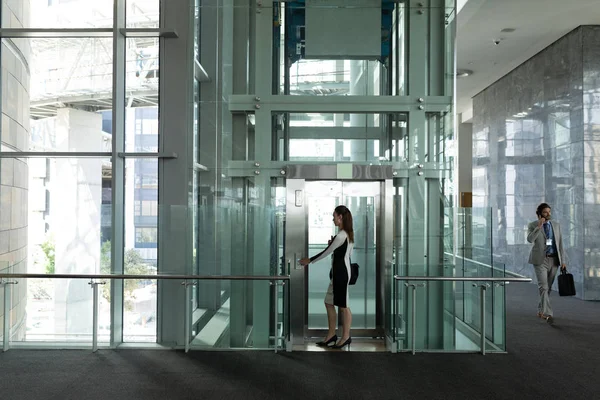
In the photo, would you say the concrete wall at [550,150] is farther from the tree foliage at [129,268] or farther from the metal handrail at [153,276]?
the tree foliage at [129,268]

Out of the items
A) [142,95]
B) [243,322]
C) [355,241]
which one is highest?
[142,95]

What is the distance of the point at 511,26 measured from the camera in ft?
39.7

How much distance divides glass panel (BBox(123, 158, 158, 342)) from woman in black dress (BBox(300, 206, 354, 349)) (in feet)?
6.49

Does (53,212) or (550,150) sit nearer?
(53,212)

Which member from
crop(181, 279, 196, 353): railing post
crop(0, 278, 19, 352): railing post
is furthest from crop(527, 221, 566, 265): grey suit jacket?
crop(0, 278, 19, 352): railing post

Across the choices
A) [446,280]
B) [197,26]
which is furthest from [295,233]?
[197,26]

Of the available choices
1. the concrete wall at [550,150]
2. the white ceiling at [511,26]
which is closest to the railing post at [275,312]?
the concrete wall at [550,150]

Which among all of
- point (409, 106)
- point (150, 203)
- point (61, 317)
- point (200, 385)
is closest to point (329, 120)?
point (409, 106)

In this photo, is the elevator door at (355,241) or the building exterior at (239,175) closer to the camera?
the building exterior at (239,175)

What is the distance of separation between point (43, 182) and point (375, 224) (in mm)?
4512

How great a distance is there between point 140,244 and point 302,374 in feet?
9.39

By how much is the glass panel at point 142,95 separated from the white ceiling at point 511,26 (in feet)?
21.2

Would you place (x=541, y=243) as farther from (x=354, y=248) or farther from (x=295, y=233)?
(x=295, y=233)

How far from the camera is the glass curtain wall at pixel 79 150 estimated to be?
7.08 meters
